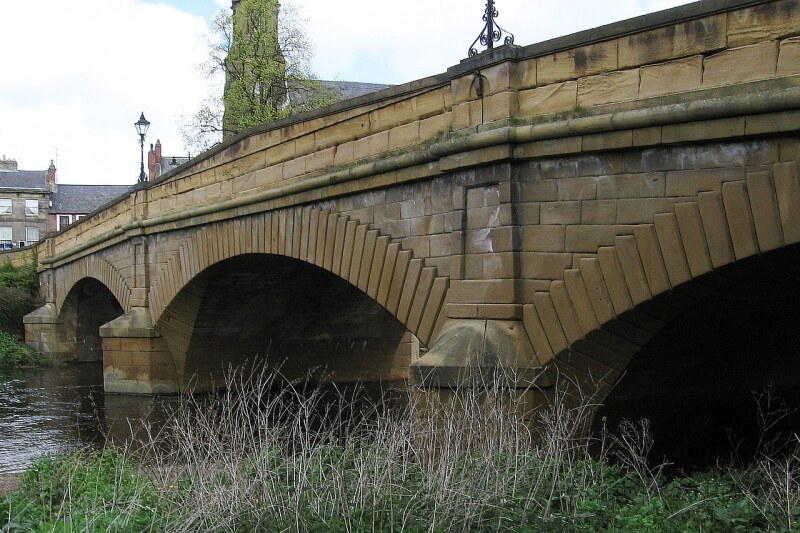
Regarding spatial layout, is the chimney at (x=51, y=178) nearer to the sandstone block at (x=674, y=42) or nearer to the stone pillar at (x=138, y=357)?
the stone pillar at (x=138, y=357)

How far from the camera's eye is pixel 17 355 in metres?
23.8

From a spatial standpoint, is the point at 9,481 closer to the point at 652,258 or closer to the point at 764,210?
the point at 652,258

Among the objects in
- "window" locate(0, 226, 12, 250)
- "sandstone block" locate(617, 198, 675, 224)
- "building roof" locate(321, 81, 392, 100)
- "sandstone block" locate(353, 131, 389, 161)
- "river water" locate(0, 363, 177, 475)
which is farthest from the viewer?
"window" locate(0, 226, 12, 250)

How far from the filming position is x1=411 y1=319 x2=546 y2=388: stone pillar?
22.4 ft

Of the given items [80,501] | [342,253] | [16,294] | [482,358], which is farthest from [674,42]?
[16,294]

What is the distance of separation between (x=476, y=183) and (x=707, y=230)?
2200mm

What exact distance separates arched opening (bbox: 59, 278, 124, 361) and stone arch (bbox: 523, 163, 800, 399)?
2049 centimetres

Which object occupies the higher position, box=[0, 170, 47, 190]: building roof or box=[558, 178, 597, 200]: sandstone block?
box=[0, 170, 47, 190]: building roof

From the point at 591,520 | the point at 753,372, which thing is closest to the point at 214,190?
the point at 753,372

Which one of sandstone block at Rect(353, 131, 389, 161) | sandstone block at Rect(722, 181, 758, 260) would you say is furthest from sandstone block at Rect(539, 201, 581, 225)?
sandstone block at Rect(353, 131, 389, 161)

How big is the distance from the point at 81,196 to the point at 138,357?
42933mm

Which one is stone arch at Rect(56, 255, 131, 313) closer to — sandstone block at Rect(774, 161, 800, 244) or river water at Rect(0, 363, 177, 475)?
river water at Rect(0, 363, 177, 475)

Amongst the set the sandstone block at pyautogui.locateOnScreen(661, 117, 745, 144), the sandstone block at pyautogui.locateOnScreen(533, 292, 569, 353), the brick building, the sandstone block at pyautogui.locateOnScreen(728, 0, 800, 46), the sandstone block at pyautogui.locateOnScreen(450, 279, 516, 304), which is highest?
the brick building

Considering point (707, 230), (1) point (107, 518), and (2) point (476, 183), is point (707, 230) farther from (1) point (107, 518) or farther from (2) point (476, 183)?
(1) point (107, 518)
